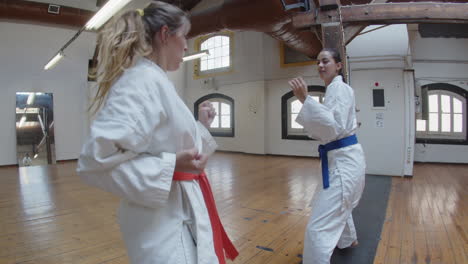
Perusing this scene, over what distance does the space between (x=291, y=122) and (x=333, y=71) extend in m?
6.55

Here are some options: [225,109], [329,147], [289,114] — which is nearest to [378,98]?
[289,114]

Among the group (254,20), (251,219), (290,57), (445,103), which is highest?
(290,57)

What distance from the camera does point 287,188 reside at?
15.2 feet

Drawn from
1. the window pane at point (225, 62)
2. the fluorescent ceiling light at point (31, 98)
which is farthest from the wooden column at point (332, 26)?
the fluorescent ceiling light at point (31, 98)

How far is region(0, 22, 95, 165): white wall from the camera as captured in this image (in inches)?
291

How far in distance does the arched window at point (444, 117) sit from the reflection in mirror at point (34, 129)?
32.4 ft

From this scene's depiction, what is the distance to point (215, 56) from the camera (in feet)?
33.5

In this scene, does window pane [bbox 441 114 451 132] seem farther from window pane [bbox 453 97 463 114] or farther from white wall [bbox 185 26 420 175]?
white wall [bbox 185 26 420 175]

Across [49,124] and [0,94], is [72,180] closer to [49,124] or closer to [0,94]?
[49,124]

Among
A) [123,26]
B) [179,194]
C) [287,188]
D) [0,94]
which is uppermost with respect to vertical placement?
[0,94]

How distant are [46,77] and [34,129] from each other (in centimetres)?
146

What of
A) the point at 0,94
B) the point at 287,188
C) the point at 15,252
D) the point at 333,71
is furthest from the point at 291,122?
the point at 0,94

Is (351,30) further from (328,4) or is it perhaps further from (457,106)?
(457,106)

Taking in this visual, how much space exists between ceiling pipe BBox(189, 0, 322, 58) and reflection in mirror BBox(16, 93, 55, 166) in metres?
4.79
